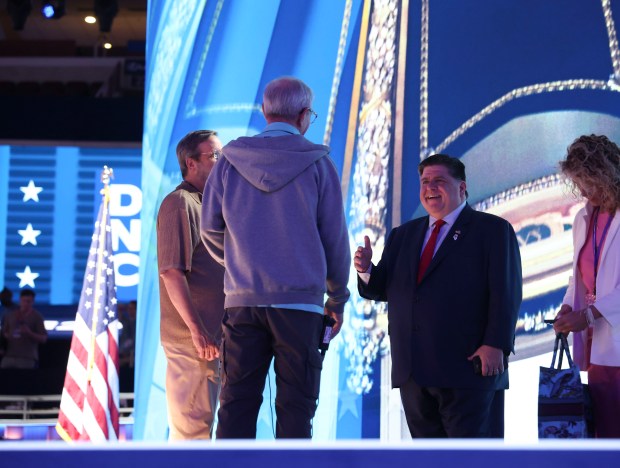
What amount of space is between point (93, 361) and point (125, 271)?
563 centimetres

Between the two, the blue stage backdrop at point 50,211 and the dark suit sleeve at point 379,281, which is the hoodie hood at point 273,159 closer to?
the dark suit sleeve at point 379,281

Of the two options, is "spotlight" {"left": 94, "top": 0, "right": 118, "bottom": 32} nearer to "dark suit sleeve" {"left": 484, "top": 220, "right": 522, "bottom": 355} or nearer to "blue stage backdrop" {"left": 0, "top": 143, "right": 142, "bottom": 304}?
"blue stage backdrop" {"left": 0, "top": 143, "right": 142, "bottom": 304}

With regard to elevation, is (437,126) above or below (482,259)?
above

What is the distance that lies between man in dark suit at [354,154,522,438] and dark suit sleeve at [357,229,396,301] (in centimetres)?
4

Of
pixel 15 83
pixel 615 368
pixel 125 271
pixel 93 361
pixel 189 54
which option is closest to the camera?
pixel 615 368

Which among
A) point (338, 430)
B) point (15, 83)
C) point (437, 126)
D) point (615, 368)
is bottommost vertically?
point (338, 430)

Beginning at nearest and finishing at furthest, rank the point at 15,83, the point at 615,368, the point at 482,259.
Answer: the point at 615,368 → the point at 482,259 → the point at 15,83

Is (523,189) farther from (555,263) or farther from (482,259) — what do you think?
(482,259)

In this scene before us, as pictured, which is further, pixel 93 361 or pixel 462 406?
pixel 93 361

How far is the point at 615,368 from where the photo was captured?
281cm

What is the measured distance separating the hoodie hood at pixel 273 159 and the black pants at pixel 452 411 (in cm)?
77

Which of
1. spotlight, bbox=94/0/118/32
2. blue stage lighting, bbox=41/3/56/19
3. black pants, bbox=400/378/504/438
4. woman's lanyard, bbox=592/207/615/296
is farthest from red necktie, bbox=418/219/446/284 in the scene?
spotlight, bbox=94/0/118/32

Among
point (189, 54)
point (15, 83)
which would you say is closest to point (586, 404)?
point (189, 54)

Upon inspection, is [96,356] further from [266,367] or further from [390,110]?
[266,367]
